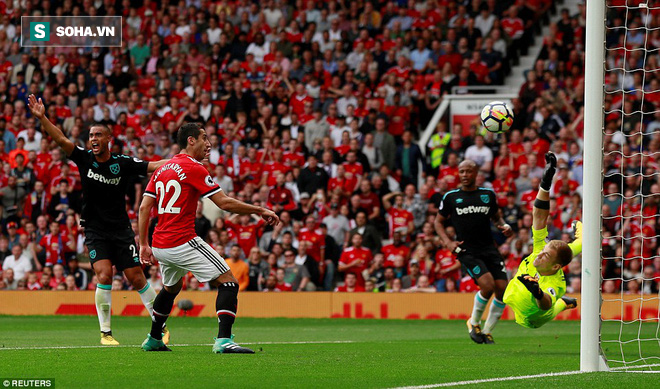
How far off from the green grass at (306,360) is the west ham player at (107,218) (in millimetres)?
667

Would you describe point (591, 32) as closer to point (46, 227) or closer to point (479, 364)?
point (479, 364)

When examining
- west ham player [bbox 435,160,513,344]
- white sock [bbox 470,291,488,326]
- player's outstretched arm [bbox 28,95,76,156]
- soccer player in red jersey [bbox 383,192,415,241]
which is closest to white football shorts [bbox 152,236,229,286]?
player's outstretched arm [bbox 28,95,76,156]

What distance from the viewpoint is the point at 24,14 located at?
27719 mm

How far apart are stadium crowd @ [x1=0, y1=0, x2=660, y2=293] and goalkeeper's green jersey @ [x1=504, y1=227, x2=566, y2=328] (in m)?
7.54

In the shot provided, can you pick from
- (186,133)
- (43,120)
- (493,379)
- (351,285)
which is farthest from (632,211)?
(493,379)

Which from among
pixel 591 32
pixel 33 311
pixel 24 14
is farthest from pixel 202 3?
pixel 591 32

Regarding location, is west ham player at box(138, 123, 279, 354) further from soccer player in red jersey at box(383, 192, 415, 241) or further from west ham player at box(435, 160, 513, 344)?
soccer player in red jersey at box(383, 192, 415, 241)

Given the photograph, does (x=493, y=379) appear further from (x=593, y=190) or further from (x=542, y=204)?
(x=542, y=204)

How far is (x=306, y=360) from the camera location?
947cm

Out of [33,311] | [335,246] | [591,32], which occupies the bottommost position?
[33,311]

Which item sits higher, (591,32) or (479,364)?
(591,32)

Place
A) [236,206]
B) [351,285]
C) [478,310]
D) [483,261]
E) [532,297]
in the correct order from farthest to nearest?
[351,285]
[483,261]
[478,310]
[532,297]
[236,206]

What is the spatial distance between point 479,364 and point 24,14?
21.4m

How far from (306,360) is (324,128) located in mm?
13618
